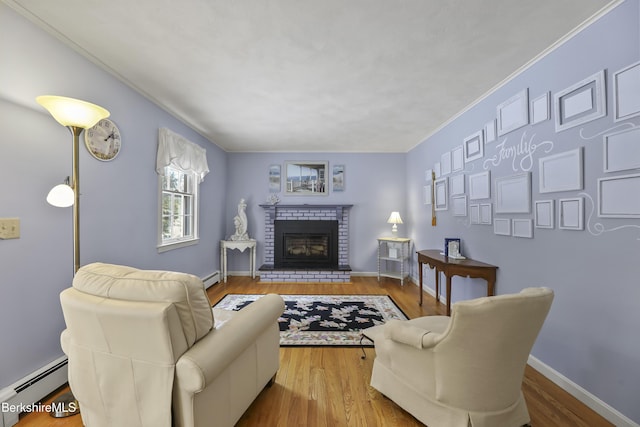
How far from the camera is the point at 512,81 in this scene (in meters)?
2.44

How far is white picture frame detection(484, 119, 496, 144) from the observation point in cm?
270

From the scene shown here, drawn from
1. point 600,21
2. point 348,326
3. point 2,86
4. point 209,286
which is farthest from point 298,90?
point 209,286

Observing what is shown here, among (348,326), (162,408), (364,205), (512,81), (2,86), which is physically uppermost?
(512,81)

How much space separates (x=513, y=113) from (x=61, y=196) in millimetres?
3696

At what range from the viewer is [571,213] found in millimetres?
1886

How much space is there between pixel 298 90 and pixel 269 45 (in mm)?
740

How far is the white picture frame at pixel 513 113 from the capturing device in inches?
89.7

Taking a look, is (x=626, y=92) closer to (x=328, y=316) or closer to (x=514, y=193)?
(x=514, y=193)

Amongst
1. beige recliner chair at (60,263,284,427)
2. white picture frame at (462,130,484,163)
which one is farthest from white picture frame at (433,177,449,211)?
beige recliner chair at (60,263,284,427)

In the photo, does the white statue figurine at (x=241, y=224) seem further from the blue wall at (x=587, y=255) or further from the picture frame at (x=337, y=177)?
the blue wall at (x=587, y=255)

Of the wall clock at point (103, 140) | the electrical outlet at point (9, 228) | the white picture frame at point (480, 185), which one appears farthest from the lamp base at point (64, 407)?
the white picture frame at point (480, 185)

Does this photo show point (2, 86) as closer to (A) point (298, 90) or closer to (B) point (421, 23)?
(A) point (298, 90)

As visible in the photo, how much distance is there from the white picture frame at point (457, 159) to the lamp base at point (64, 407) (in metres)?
4.24

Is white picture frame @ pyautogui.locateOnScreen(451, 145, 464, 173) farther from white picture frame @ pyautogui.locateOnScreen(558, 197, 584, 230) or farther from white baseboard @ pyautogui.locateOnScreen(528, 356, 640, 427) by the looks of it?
white baseboard @ pyautogui.locateOnScreen(528, 356, 640, 427)
